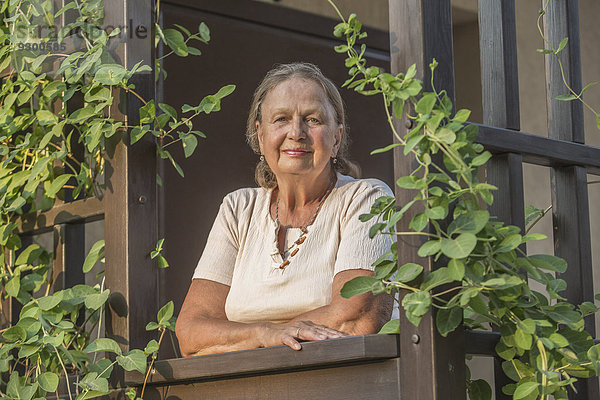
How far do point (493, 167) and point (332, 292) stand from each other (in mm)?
679

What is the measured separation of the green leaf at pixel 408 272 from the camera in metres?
1.49

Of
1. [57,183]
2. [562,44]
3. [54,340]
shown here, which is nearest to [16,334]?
[54,340]

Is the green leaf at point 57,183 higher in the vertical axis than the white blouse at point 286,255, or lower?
higher

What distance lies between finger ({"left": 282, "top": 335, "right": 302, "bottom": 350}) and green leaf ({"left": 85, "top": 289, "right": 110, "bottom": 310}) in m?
0.55

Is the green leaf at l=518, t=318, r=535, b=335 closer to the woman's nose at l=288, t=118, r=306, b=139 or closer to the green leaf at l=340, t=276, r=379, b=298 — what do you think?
the green leaf at l=340, t=276, r=379, b=298

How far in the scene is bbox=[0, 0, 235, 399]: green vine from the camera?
81.9 inches

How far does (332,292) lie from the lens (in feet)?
7.51

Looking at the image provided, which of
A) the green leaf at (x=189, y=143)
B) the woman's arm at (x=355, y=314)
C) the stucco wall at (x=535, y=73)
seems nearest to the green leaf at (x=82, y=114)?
the green leaf at (x=189, y=143)

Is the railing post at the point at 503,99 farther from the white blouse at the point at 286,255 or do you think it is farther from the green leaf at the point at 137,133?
the green leaf at the point at 137,133

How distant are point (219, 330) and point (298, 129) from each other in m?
0.63

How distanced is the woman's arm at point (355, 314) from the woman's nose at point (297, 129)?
1.78 ft

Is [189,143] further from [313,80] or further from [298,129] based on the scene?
[313,80]

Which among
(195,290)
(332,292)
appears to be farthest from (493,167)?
(195,290)

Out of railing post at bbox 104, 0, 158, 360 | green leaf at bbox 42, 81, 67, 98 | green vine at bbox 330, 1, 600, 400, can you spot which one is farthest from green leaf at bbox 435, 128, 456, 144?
green leaf at bbox 42, 81, 67, 98
